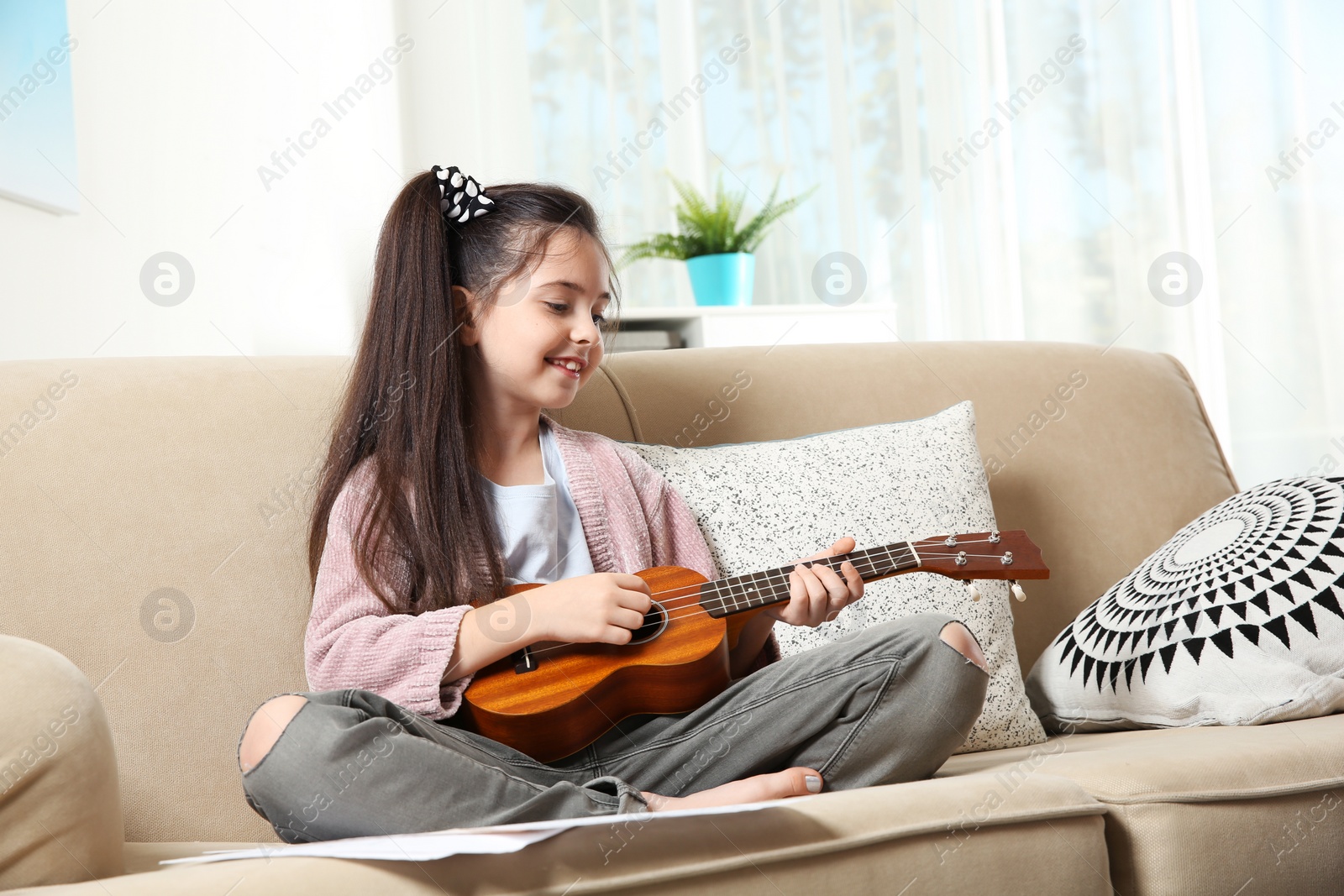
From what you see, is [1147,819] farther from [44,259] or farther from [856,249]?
[856,249]

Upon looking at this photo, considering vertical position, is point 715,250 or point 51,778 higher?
point 715,250

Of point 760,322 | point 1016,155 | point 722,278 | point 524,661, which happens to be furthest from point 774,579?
point 1016,155

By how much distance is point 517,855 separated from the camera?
0.70 meters

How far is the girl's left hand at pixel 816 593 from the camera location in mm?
1035

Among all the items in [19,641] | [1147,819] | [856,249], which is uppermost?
[856,249]

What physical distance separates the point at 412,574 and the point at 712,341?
141cm

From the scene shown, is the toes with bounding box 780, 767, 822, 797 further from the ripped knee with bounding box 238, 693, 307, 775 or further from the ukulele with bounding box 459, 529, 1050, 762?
the ripped knee with bounding box 238, 693, 307, 775

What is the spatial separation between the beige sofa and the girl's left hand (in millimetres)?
205

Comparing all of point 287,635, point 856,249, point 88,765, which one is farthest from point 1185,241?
point 88,765

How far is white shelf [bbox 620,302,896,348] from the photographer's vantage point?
2.38 metres

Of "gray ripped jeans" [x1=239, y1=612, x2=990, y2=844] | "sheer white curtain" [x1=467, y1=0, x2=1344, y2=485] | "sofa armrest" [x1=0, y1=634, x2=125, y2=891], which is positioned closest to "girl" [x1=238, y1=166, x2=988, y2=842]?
"gray ripped jeans" [x1=239, y1=612, x2=990, y2=844]

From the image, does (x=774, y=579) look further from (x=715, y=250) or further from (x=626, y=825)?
(x=715, y=250)

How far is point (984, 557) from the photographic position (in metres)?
1.07

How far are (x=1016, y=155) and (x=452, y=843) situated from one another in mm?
2718
